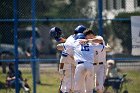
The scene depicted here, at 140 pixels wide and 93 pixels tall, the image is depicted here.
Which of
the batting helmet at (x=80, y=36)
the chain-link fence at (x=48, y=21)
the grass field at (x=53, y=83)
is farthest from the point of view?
the grass field at (x=53, y=83)

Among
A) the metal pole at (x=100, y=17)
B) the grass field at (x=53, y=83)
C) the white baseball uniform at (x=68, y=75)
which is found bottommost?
the grass field at (x=53, y=83)

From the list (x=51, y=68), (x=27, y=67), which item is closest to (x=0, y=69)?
(x=27, y=67)

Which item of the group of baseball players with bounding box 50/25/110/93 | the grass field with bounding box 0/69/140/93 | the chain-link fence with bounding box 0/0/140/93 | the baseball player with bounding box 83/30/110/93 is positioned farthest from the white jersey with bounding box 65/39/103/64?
the grass field with bounding box 0/69/140/93

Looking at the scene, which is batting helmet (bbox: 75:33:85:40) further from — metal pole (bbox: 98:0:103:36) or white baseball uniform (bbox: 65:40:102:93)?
metal pole (bbox: 98:0:103:36)

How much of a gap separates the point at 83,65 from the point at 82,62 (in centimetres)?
8

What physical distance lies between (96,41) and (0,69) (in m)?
4.09

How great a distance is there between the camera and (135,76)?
15.3 meters

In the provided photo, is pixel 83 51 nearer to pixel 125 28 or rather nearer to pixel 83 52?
pixel 83 52

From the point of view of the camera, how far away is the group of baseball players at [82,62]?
40.2 feet

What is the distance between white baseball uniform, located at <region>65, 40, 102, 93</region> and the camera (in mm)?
12203

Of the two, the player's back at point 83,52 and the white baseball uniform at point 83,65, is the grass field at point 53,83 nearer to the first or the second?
the white baseball uniform at point 83,65

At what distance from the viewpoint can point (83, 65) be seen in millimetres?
12188

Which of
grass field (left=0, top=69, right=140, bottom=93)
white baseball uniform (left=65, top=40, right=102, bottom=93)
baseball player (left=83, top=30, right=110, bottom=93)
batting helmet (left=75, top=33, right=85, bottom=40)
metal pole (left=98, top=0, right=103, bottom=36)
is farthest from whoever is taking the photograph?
grass field (left=0, top=69, right=140, bottom=93)

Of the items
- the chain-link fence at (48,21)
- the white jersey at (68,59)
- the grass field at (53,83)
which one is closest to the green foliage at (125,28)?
the chain-link fence at (48,21)
